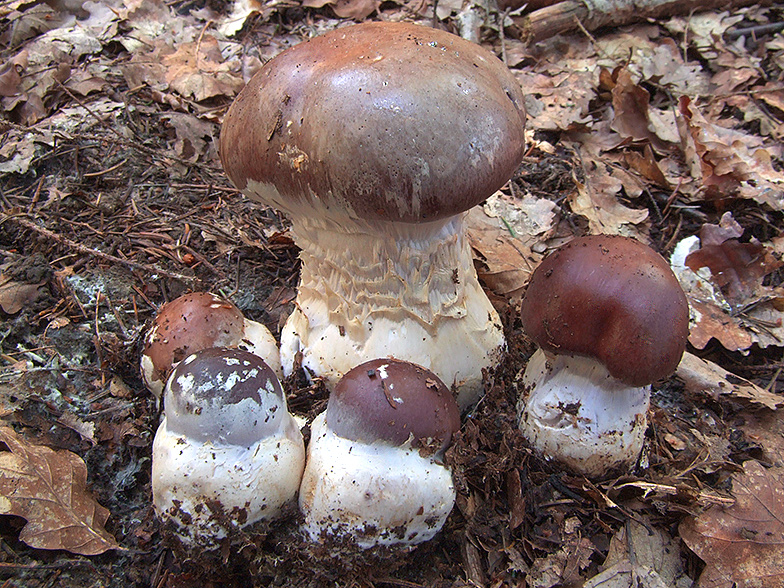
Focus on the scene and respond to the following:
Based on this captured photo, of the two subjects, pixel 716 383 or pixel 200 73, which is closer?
pixel 716 383

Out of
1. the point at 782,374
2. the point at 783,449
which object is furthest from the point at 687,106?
the point at 783,449

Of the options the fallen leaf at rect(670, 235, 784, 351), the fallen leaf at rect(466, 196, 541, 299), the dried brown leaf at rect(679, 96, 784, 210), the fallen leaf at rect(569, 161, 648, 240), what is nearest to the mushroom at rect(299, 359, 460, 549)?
the fallen leaf at rect(466, 196, 541, 299)

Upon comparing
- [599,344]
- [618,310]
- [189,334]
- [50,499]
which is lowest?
[50,499]

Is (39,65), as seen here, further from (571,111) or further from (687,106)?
(687,106)

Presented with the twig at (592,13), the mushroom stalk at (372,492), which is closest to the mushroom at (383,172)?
the mushroom stalk at (372,492)

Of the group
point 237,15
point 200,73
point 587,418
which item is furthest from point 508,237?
point 237,15

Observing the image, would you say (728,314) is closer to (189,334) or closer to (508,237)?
(508,237)

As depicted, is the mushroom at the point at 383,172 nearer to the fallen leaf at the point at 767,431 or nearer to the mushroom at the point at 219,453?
the mushroom at the point at 219,453
